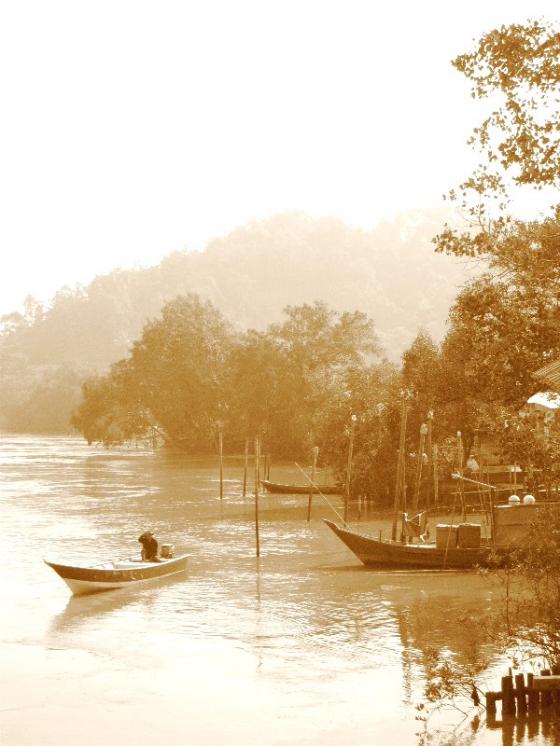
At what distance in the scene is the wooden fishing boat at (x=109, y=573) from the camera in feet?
88.6

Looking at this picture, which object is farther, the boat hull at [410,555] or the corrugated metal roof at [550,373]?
the boat hull at [410,555]

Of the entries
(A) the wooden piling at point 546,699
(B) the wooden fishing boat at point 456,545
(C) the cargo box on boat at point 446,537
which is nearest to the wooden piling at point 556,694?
(A) the wooden piling at point 546,699

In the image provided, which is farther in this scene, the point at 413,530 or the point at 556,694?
the point at 413,530

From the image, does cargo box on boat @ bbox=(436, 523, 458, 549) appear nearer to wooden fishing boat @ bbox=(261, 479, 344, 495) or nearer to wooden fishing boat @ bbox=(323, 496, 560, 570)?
wooden fishing boat @ bbox=(323, 496, 560, 570)

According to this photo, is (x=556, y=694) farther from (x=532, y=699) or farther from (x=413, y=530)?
(x=413, y=530)

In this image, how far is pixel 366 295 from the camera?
7672 inches

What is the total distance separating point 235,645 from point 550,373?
30.4 feet

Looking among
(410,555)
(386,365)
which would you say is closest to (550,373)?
(410,555)

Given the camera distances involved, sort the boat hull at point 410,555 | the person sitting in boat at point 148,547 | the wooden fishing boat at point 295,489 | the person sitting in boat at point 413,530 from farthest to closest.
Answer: the wooden fishing boat at point 295,489, the person sitting in boat at point 413,530, the person sitting in boat at point 148,547, the boat hull at point 410,555

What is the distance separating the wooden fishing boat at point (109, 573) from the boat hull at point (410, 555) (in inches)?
181

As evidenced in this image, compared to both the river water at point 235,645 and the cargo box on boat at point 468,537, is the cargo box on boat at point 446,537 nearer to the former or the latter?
the cargo box on boat at point 468,537

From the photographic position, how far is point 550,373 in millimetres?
16766

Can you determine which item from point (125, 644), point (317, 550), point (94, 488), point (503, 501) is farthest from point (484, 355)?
point (94, 488)

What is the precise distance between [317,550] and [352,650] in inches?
552
